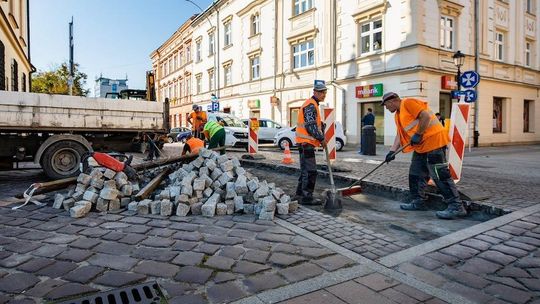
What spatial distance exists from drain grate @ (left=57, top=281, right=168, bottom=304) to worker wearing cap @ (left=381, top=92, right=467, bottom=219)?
363 centimetres

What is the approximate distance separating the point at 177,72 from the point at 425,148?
4198 centimetres

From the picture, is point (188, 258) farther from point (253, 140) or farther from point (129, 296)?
point (253, 140)

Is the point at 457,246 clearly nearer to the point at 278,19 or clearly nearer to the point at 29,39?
the point at 278,19

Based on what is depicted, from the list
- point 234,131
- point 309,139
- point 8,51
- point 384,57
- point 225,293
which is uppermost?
point 384,57

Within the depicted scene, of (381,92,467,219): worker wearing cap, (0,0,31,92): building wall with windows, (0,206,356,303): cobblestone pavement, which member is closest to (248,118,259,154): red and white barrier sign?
(381,92,467,219): worker wearing cap

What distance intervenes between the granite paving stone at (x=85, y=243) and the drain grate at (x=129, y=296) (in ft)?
3.47

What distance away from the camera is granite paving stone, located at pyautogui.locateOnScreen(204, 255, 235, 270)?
302 centimetres

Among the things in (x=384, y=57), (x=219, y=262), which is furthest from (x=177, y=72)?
(x=219, y=262)

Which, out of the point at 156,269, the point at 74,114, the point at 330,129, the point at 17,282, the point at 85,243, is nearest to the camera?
the point at 17,282

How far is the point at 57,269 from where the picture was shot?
9.65ft

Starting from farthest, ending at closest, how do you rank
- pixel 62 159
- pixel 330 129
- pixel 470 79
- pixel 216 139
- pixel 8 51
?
pixel 8 51 → pixel 470 79 → pixel 330 129 → pixel 216 139 → pixel 62 159

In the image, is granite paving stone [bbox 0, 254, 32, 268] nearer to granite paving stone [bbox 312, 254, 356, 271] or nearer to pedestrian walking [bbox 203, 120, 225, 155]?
granite paving stone [bbox 312, 254, 356, 271]

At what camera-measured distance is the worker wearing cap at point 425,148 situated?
482 centimetres

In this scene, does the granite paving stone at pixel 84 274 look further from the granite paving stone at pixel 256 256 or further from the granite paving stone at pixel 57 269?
the granite paving stone at pixel 256 256
